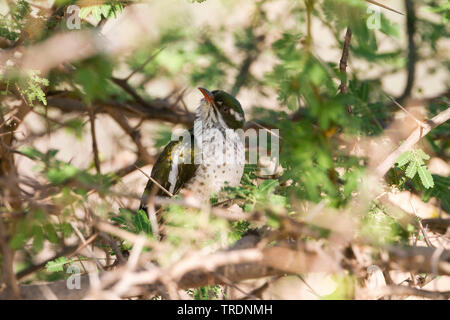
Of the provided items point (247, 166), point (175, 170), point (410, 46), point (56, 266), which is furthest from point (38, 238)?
point (410, 46)

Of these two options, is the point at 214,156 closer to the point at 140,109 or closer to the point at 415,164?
the point at 140,109

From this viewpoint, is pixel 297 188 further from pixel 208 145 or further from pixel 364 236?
pixel 208 145

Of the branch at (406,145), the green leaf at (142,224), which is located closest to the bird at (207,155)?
the green leaf at (142,224)

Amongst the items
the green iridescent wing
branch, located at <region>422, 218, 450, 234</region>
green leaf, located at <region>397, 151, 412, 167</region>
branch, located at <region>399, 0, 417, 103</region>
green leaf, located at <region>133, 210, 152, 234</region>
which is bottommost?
green leaf, located at <region>133, 210, 152, 234</region>

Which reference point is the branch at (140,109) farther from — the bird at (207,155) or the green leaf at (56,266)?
the green leaf at (56,266)

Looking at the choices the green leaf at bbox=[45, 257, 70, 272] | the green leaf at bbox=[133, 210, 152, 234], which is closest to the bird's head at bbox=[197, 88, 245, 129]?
the green leaf at bbox=[133, 210, 152, 234]

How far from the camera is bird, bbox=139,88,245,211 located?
13.5ft

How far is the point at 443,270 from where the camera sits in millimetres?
2271

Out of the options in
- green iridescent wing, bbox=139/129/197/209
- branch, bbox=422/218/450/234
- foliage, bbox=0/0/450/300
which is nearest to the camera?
foliage, bbox=0/0/450/300

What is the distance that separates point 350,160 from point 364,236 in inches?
24.5

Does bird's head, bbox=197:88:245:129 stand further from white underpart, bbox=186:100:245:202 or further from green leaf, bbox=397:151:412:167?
green leaf, bbox=397:151:412:167

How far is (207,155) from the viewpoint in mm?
4195

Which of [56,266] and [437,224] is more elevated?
[437,224]
